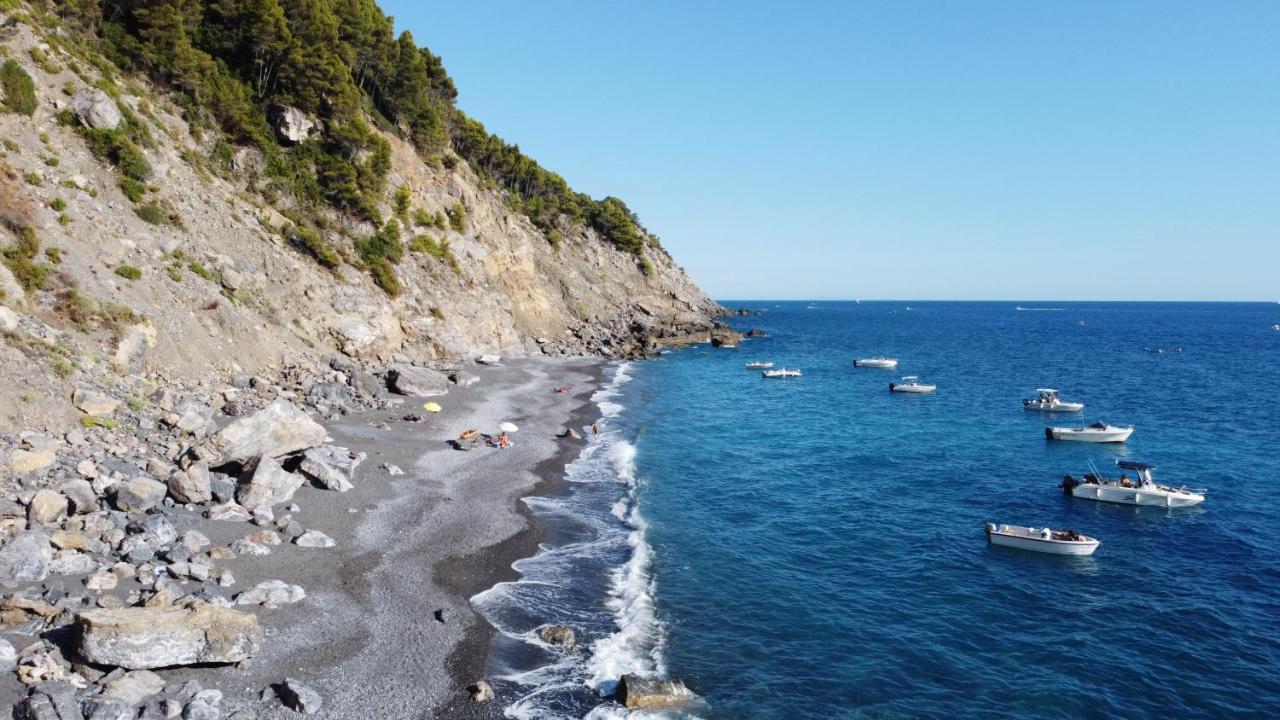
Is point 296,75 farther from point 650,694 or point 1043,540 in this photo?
point 1043,540

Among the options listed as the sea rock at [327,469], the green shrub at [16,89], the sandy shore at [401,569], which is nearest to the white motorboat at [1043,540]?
the sandy shore at [401,569]

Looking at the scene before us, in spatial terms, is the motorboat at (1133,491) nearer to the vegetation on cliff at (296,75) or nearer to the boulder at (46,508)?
the boulder at (46,508)

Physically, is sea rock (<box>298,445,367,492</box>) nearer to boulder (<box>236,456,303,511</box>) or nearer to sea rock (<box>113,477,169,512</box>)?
boulder (<box>236,456,303,511</box>)

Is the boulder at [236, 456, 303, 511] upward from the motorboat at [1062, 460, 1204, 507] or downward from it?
upward

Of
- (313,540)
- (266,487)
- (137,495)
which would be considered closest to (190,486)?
(137,495)

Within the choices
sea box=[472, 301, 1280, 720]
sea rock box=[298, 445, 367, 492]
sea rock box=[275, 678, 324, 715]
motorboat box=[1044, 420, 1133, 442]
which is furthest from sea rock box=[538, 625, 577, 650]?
motorboat box=[1044, 420, 1133, 442]

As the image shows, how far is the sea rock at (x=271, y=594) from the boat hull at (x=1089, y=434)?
48946 millimetres

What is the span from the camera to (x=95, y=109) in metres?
41.2

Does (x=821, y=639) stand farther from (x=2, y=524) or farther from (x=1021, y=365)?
(x=1021, y=365)

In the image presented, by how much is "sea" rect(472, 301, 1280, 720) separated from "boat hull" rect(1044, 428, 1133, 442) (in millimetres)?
979

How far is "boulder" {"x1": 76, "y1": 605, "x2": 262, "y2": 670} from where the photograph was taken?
14.8m

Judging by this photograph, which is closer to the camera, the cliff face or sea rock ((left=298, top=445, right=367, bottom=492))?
sea rock ((left=298, top=445, right=367, bottom=492))

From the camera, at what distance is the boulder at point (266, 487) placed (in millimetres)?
24656

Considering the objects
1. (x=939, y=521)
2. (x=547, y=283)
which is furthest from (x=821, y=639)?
(x=547, y=283)
